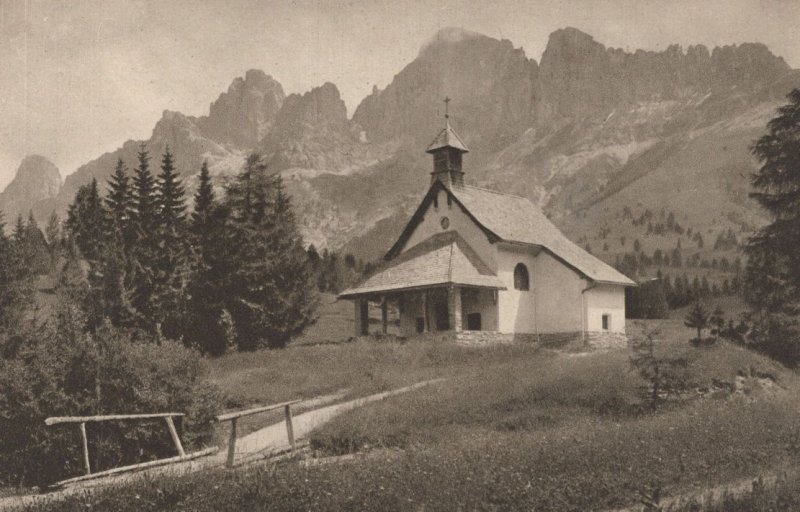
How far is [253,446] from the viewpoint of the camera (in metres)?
16.0

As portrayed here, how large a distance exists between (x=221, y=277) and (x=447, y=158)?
13.7 metres

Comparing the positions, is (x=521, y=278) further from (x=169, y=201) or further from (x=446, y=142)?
(x=169, y=201)

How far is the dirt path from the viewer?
35.9ft

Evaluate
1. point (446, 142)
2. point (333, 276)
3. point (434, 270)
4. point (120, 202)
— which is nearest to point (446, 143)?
point (446, 142)

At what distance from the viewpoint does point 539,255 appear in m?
38.6

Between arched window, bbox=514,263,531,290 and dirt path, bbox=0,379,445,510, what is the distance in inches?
588

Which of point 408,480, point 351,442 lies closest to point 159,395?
point 351,442

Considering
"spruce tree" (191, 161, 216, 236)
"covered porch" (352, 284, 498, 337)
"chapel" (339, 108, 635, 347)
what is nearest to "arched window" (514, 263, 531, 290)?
"chapel" (339, 108, 635, 347)

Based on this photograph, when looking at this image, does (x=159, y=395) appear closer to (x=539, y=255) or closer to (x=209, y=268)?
(x=209, y=268)

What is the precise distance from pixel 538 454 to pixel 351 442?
495cm

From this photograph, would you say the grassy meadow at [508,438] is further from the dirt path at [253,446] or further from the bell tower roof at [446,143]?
the bell tower roof at [446,143]

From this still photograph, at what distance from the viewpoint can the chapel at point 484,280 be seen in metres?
35.6

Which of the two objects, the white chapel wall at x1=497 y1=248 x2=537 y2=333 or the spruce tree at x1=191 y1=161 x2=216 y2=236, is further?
the spruce tree at x1=191 y1=161 x2=216 y2=236

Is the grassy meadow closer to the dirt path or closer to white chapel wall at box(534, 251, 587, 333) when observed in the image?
the dirt path
